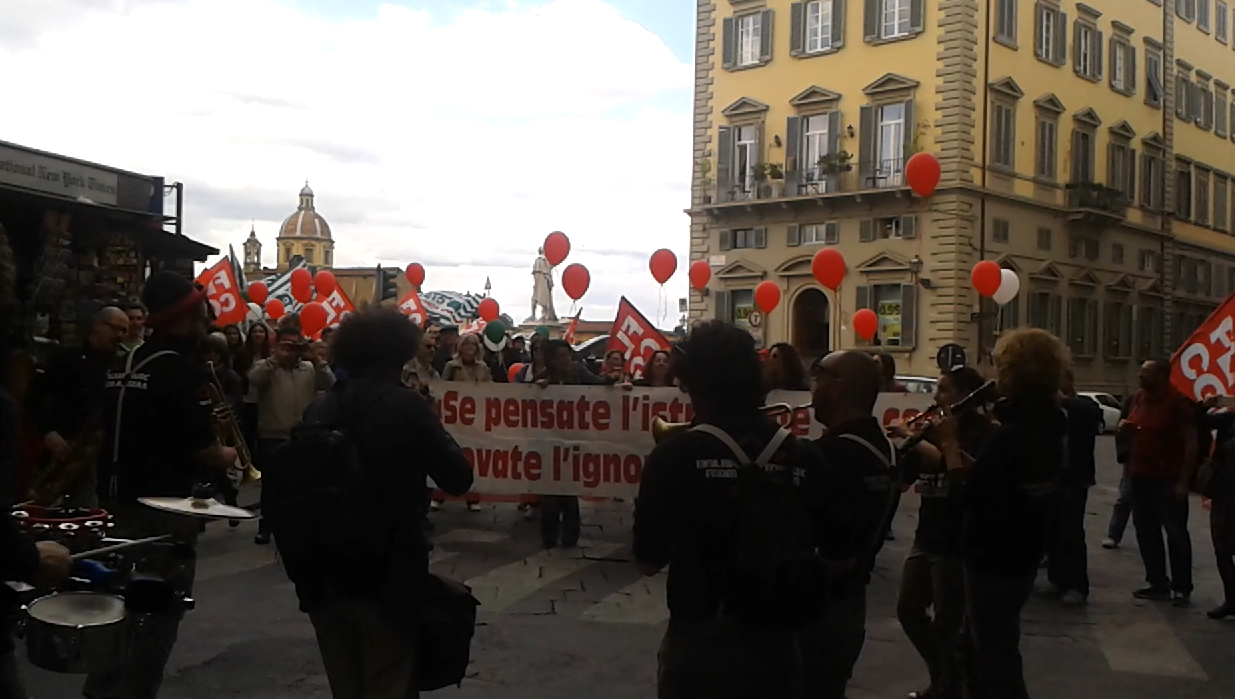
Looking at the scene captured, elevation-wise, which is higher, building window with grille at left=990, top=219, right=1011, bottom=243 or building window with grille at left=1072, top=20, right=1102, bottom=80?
building window with grille at left=1072, top=20, right=1102, bottom=80

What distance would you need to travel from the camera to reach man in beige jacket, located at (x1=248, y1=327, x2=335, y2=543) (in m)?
9.91

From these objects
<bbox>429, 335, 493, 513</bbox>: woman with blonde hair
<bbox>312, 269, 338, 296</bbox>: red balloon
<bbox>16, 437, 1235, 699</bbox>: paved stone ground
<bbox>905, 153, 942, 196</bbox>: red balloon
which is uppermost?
<bbox>905, 153, 942, 196</bbox>: red balloon

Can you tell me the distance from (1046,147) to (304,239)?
9885 cm

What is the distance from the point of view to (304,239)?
12700 centimetres

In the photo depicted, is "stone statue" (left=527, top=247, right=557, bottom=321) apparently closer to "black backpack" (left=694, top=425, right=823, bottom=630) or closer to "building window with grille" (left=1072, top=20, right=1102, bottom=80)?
"building window with grille" (left=1072, top=20, right=1102, bottom=80)

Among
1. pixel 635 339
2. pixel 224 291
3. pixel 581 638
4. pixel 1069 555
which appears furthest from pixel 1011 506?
pixel 224 291

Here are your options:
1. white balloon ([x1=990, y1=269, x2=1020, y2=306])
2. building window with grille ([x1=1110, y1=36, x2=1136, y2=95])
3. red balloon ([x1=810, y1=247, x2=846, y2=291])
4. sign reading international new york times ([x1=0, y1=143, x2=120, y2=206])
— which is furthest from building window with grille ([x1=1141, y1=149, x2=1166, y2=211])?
sign reading international new york times ([x1=0, y1=143, x2=120, y2=206])

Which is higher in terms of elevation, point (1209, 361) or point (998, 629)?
point (1209, 361)

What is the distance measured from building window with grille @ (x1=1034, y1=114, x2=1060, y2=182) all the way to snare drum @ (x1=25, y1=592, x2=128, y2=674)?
128ft

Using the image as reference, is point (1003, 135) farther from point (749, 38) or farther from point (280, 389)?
point (280, 389)

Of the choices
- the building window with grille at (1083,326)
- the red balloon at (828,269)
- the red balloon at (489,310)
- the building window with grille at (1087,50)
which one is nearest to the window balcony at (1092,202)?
the building window with grille at (1083,326)

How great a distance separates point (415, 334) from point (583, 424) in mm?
6716

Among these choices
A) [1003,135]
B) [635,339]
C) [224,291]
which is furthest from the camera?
[1003,135]

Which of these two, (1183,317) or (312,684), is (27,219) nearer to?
(312,684)
